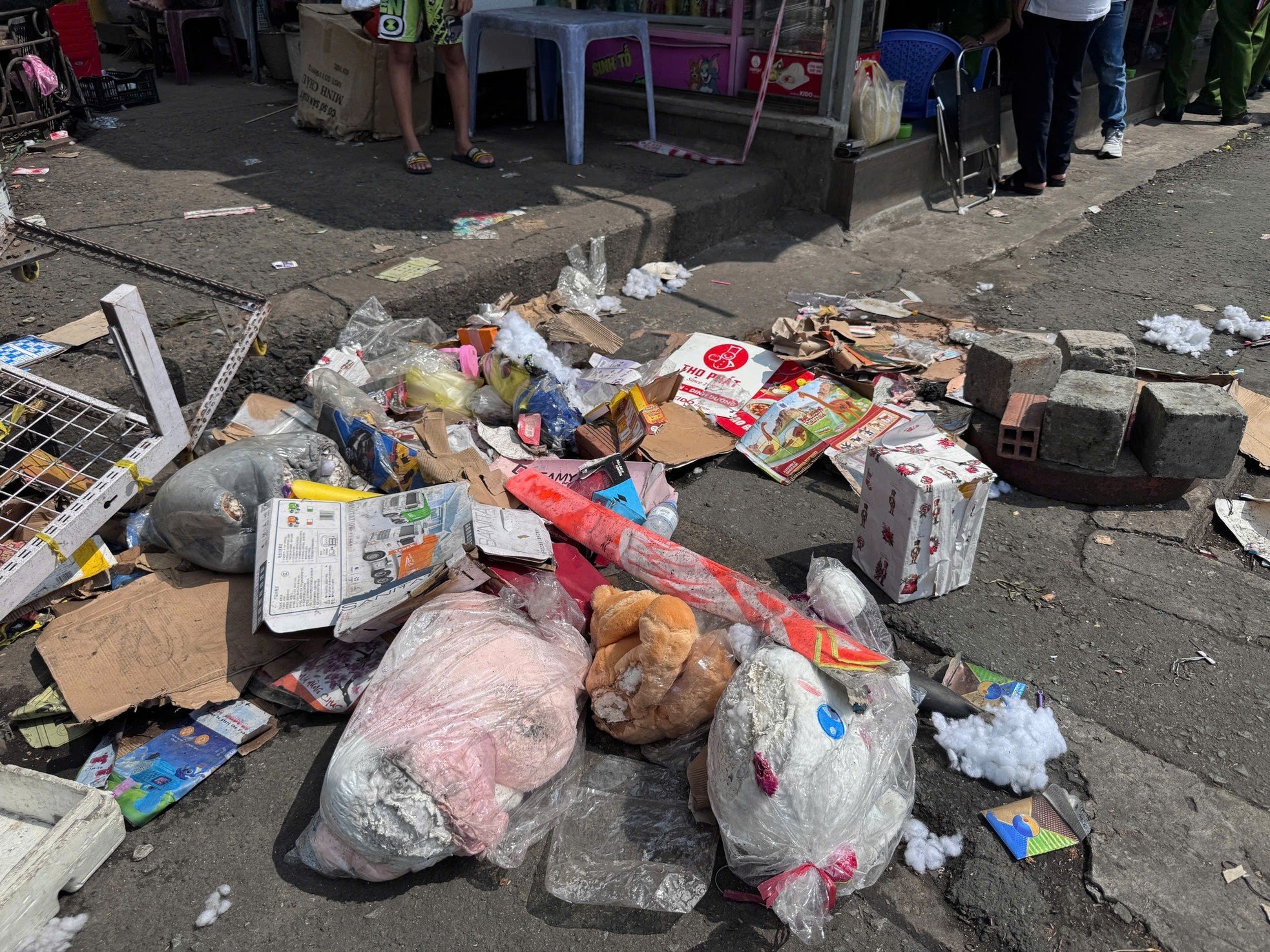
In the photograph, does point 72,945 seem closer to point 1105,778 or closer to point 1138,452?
point 1105,778

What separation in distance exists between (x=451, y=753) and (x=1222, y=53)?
937cm

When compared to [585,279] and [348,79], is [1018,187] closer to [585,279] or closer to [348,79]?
[585,279]

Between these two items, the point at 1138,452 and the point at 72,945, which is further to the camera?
the point at 1138,452

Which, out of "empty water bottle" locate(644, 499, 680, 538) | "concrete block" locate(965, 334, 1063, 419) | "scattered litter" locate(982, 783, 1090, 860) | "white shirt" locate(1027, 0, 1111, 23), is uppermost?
"white shirt" locate(1027, 0, 1111, 23)

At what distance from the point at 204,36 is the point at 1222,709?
8.47 metres

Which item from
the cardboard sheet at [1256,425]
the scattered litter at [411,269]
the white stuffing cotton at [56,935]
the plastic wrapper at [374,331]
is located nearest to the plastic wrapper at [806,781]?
the white stuffing cotton at [56,935]

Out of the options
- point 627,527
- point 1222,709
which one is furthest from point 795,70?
point 1222,709

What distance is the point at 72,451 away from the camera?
2318 mm

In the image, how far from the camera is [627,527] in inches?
96.0

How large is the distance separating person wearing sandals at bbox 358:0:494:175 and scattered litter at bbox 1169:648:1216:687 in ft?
13.3

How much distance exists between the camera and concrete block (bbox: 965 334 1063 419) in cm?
303

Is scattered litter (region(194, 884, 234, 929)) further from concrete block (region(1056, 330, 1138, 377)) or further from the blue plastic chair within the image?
the blue plastic chair

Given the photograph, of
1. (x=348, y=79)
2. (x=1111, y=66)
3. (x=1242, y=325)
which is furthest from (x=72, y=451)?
(x=1111, y=66)

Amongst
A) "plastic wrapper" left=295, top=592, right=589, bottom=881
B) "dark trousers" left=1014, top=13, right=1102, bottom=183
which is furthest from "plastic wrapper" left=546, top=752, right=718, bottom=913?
"dark trousers" left=1014, top=13, right=1102, bottom=183
